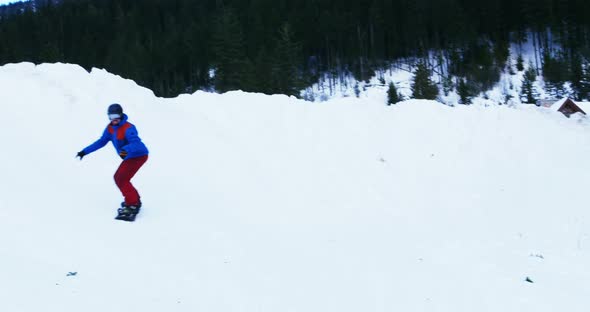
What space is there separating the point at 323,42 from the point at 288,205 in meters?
49.0

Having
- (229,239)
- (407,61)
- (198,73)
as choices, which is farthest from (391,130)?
(198,73)

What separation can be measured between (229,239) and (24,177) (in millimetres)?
3161

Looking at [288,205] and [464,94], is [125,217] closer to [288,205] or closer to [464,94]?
[288,205]

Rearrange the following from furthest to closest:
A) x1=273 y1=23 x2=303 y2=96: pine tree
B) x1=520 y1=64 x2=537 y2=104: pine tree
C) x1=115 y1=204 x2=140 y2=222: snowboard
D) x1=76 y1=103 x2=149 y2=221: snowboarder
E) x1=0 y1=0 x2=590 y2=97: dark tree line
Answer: x1=0 y1=0 x2=590 y2=97: dark tree line
x1=273 y1=23 x2=303 y2=96: pine tree
x1=520 y1=64 x2=537 y2=104: pine tree
x1=76 y1=103 x2=149 y2=221: snowboarder
x1=115 y1=204 x2=140 y2=222: snowboard

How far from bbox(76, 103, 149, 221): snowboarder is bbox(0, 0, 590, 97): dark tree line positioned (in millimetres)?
28580

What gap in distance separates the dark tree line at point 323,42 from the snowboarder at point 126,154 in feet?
93.8

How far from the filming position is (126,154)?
5.60 meters

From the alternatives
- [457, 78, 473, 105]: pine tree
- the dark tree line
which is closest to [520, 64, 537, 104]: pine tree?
the dark tree line

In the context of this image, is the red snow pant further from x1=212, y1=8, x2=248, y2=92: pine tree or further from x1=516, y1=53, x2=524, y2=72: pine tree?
x1=516, y1=53, x2=524, y2=72: pine tree

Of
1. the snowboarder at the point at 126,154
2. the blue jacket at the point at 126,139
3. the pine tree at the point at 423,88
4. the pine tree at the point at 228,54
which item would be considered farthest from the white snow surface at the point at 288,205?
the pine tree at the point at 228,54

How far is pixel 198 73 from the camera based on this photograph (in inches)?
2243

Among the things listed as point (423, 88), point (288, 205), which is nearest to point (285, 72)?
point (423, 88)

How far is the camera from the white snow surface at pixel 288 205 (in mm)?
4094

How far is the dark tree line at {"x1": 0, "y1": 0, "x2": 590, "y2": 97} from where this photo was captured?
1646 inches
